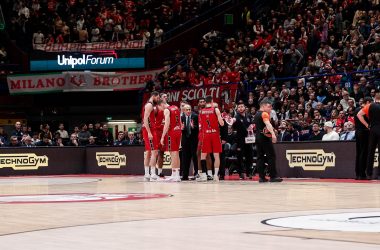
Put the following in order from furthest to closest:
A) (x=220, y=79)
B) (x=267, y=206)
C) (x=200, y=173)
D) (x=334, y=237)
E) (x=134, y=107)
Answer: (x=134, y=107) < (x=220, y=79) < (x=200, y=173) < (x=267, y=206) < (x=334, y=237)

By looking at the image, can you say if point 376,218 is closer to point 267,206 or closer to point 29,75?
point 267,206

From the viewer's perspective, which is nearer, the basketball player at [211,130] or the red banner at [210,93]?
the basketball player at [211,130]

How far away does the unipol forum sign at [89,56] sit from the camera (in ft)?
114

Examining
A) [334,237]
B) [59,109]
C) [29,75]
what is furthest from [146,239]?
[59,109]

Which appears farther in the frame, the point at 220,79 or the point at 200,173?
the point at 220,79

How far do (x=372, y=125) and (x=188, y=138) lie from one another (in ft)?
14.8

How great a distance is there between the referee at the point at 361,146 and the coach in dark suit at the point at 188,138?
3786mm

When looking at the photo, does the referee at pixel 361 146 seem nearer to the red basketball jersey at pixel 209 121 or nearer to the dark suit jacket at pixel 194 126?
the red basketball jersey at pixel 209 121

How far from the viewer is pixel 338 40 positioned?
27.6 metres

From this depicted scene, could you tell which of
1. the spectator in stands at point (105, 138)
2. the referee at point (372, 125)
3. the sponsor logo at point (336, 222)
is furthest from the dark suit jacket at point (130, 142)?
the sponsor logo at point (336, 222)

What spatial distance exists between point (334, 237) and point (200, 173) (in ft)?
40.7

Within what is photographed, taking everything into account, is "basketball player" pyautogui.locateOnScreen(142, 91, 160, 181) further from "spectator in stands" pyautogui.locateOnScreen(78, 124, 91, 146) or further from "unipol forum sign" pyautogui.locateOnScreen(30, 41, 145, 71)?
"unipol forum sign" pyautogui.locateOnScreen(30, 41, 145, 71)

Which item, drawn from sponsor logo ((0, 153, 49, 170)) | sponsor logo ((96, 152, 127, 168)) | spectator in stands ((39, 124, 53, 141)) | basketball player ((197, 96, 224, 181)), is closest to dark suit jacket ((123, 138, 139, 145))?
sponsor logo ((96, 152, 127, 168))

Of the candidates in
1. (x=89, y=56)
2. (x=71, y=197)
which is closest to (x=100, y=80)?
(x=89, y=56)
